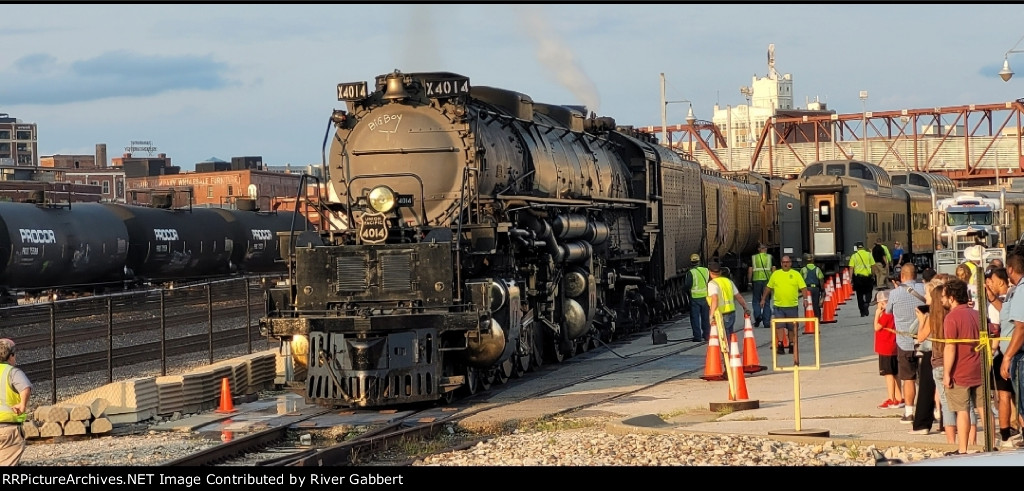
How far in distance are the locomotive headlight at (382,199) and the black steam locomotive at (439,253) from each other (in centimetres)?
1

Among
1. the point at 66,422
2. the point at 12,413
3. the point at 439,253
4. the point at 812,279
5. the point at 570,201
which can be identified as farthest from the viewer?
the point at 812,279

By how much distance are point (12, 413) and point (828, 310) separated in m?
19.6

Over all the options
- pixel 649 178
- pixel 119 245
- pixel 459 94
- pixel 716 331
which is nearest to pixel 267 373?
pixel 459 94

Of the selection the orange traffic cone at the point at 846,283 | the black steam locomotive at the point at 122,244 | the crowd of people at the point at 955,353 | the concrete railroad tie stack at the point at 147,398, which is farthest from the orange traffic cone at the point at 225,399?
the orange traffic cone at the point at 846,283

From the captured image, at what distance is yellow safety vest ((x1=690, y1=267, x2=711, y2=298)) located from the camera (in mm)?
21812

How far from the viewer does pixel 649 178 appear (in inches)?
966

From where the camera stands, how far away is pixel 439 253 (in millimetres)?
14922

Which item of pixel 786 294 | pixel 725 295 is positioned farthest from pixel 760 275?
pixel 725 295

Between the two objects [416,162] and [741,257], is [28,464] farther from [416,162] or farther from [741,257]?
[741,257]

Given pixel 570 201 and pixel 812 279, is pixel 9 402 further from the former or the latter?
pixel 812 279

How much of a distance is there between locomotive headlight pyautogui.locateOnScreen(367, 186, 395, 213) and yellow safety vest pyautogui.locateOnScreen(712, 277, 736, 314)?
5.17m

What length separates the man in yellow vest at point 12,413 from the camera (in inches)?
389

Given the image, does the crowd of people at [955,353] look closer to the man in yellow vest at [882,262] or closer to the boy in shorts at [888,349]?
the boy in shorts at [888,349]

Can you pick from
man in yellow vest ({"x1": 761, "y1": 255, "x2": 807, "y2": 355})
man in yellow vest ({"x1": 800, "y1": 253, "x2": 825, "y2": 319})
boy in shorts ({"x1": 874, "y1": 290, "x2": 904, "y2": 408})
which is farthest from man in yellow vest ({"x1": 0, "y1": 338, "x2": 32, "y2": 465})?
man in yellow vest ({"x1": 800, "y1": 253, "x2": 825, "y2": 319})
